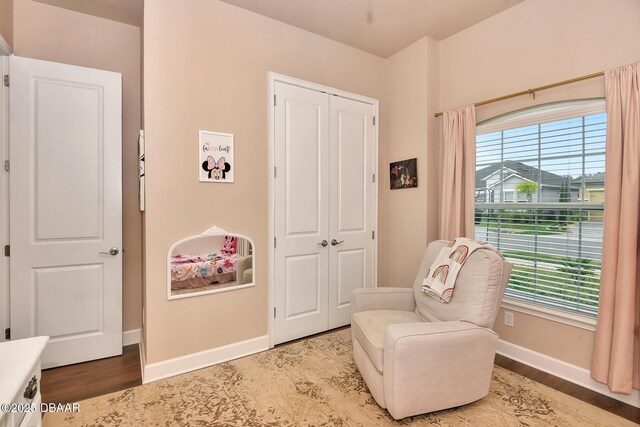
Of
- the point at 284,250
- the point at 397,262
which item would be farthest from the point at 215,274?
the point at 397,262

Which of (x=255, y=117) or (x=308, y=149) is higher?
(x=255, y=117)

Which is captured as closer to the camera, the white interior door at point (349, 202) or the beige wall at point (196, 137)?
the beige wall at point (196, 137)

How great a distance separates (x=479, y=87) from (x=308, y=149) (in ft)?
5.42

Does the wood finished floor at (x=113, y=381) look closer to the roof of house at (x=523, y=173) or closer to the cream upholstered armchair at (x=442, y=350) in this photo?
the cream upholstered armchair at (x=442, y=350)

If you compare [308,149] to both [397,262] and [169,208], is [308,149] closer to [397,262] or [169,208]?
[169,208]

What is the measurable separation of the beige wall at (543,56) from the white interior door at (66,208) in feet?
10.3

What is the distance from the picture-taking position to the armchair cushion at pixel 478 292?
2016 mm

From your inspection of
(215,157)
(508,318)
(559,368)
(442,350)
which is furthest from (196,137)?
(559,368)

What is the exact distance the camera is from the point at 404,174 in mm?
3402

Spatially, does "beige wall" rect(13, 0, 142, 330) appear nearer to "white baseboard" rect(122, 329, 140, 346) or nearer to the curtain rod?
"white baseboard" rect(122, 329, 140, 346)

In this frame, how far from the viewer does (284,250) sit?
9.71 ft

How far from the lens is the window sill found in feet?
7.53

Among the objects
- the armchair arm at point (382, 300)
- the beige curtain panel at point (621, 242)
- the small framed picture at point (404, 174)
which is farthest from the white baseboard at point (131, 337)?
the beige curtain panel at point (621, 242)

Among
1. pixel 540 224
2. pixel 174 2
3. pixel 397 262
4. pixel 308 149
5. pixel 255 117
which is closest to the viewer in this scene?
pixel 174 2
